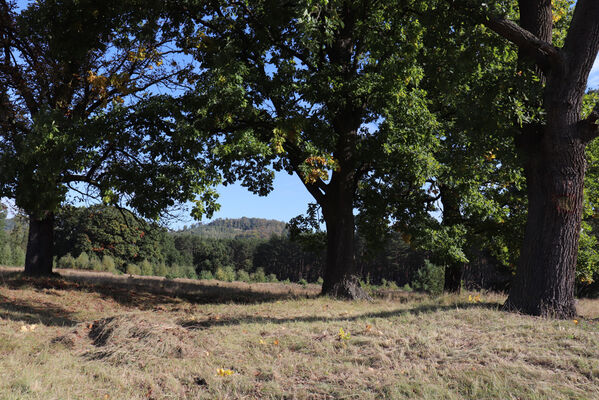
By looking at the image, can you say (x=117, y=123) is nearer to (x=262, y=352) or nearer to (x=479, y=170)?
(x=262, y=352)

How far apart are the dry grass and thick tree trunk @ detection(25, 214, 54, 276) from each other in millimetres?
7271

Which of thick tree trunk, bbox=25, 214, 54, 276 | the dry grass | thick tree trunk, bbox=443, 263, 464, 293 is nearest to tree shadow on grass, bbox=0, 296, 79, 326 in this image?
the dry grass

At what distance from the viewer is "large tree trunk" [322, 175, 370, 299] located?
1195 cm

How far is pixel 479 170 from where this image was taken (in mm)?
11602

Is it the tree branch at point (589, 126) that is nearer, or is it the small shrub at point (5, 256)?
the tree branch at point (589, 126)

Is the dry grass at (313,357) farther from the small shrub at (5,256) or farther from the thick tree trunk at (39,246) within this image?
the small shrub at (5,256)

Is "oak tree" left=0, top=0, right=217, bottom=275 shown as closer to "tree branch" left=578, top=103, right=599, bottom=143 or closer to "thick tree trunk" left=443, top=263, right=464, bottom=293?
"tree branch" left=578, top=103, right=599, bottom=143

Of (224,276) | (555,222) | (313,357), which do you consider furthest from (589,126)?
(224,276)

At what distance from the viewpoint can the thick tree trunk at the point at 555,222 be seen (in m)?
6.79

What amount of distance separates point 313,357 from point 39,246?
12.9 metres

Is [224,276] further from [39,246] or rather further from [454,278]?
[454,278]

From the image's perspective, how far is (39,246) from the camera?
1398cm

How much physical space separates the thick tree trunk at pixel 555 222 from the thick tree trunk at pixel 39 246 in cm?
1433

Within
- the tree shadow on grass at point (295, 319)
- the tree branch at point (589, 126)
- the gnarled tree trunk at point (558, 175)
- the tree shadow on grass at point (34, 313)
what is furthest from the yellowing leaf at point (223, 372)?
the tree branch at point (589, 126)
